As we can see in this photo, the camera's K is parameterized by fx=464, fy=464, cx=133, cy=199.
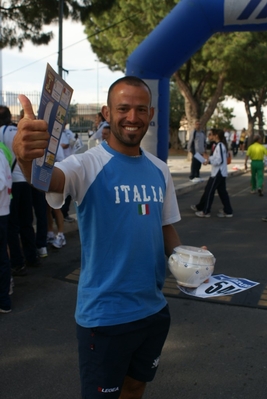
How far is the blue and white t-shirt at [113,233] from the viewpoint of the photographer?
1.97 metres

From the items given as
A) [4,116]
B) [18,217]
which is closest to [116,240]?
[4,116]

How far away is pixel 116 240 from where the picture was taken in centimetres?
199

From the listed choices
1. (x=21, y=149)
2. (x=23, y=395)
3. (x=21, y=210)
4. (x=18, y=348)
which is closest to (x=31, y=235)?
(x=21, y=210)

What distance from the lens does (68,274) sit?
216 inches

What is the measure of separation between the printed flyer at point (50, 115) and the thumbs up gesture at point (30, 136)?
0.05 metres

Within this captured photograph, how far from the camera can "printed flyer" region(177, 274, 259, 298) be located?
2014 millimetres

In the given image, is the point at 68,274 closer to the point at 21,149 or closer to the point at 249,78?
the point at 21,149

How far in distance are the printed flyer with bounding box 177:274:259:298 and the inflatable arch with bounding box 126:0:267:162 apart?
7.23 meters

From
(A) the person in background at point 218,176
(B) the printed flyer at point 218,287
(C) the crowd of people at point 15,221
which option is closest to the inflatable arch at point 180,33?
(A) the person in background at point 218,176

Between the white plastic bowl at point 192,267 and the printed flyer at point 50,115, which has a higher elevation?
the printed flyer at point 50,115

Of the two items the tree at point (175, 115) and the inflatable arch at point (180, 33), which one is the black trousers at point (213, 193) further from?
the tree at point (175, 115)

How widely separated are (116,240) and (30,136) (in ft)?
2.02

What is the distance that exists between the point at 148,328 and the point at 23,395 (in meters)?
1.37

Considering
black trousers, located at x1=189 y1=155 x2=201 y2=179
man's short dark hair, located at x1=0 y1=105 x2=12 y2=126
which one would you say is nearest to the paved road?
man's short dark hair, located at x1=0 y1=105 x2=12 y2=126
